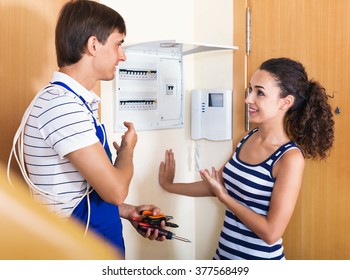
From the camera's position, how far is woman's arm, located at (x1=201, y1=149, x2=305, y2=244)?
121cm

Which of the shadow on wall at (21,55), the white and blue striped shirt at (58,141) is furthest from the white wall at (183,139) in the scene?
the white and blue striped shirt at (58,141)

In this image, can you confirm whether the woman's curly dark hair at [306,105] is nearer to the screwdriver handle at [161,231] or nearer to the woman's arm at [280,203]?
the woman's arm at [280,203]

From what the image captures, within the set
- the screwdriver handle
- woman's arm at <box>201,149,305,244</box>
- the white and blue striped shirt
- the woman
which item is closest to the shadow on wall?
the white and blue striped shirt

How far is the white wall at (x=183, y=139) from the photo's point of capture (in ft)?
5.39

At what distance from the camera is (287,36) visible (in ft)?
4.95

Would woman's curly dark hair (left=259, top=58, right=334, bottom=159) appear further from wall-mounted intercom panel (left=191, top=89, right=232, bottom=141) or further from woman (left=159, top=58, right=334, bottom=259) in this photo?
wall-mounted intercom panel (left=191, top=89, right=232, bottom=141)

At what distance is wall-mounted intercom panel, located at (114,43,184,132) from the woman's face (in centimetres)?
50

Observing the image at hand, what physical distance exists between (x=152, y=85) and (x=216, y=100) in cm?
27

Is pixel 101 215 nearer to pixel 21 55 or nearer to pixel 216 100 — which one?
pixel 21 55

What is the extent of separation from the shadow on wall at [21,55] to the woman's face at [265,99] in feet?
2.16

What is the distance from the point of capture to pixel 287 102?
131 cm
